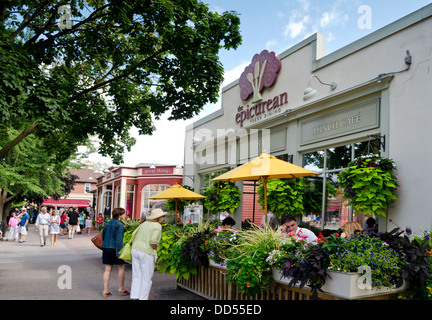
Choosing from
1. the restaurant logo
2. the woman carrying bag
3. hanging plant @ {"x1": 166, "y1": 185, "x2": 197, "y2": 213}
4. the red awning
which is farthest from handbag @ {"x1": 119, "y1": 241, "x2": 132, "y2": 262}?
the red awning

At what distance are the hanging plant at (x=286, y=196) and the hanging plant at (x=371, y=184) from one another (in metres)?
2.42

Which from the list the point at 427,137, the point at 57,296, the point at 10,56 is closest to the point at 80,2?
the point at 10,56

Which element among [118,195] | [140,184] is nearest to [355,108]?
[140,184]

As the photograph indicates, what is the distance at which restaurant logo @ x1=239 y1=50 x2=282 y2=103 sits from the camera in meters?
12.4

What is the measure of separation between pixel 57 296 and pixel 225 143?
9.63 m

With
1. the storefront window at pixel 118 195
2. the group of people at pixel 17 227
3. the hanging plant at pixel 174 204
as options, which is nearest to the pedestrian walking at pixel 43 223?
the group of people at pixel 17 227

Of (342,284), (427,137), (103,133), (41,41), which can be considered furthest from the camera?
(103,133)

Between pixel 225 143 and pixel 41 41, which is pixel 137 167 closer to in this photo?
pixel 225 143

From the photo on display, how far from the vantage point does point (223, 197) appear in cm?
Result: 1400

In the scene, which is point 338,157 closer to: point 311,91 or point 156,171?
point 311,91

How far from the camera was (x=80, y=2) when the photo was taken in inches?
447

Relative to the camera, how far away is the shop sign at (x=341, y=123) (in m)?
8.73

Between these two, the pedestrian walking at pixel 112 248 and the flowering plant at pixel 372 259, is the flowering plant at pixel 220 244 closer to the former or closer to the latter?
the pedestrian walking at pixel 112 248

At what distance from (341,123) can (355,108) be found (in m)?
0.56
